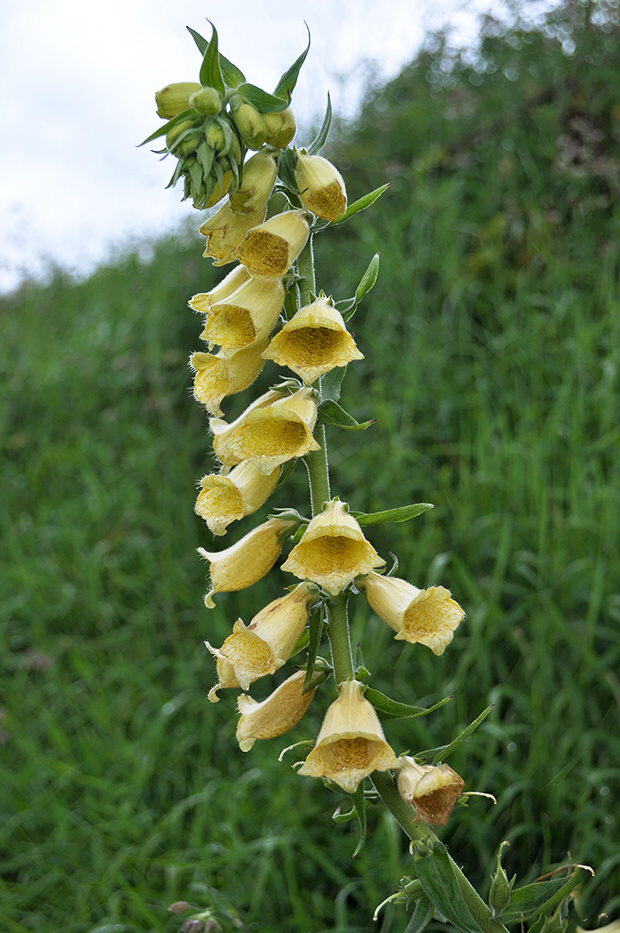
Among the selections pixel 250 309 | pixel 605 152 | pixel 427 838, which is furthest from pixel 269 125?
pixel 605 152

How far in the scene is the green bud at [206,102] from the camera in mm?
1119

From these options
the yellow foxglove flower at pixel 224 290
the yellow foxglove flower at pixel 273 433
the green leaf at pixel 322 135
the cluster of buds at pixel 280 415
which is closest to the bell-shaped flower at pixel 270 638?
the cluster of buds at pixel 280 415

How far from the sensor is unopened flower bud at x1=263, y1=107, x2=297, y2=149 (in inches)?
47.2

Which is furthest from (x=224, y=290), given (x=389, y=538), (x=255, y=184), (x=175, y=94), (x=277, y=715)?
(x=389, y=538)

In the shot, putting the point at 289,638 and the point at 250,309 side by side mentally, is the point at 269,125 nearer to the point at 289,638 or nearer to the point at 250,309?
the point at 250,309

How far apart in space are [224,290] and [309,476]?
343 mm

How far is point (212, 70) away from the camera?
3.79 ft

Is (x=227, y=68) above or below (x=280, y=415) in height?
above

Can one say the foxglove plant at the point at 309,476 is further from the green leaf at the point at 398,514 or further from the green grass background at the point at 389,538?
the green grass background at the point at 389,538

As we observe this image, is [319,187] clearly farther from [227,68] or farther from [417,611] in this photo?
[417,611]

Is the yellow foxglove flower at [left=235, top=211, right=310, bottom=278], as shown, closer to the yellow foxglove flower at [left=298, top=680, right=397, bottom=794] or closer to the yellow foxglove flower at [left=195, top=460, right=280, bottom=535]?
the yellow foxglove flower at [left=195, top=460, right=280, bottom=535]

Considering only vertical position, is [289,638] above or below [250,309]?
below

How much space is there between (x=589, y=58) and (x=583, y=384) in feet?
9.18

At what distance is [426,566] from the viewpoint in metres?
3.24
